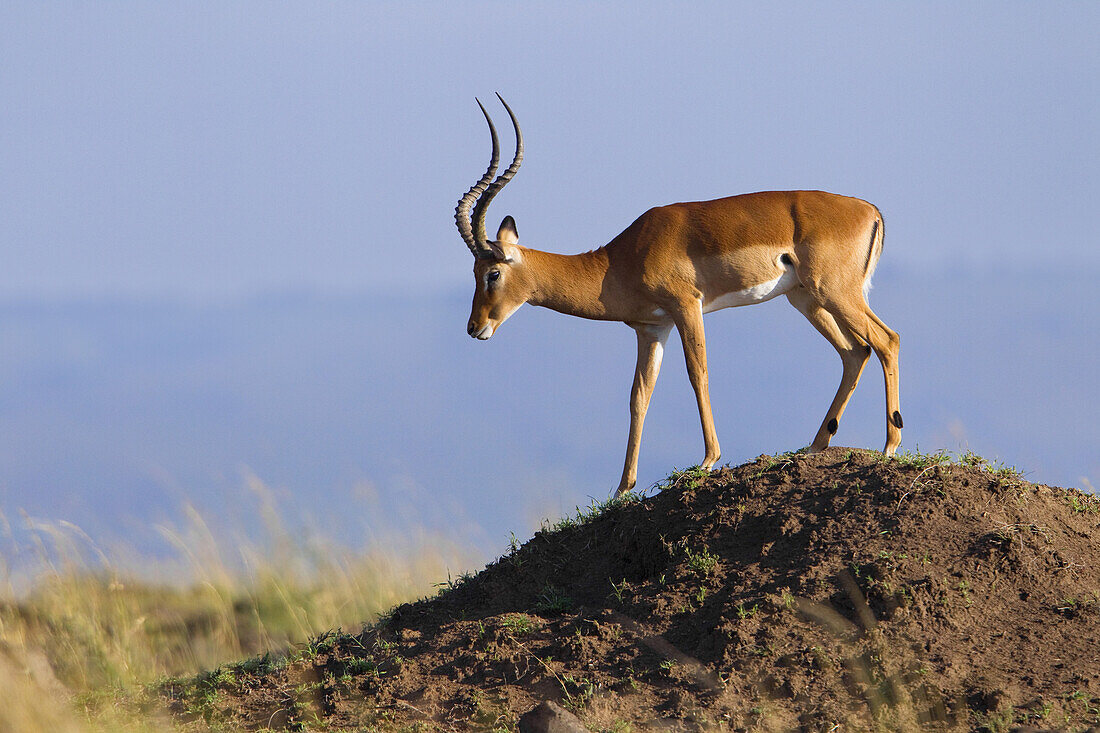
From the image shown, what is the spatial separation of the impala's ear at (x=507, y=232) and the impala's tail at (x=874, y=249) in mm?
3222

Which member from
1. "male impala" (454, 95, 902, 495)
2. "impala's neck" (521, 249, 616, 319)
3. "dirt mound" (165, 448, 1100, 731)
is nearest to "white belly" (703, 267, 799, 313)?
"male impala" (454, 95, 902, 495)

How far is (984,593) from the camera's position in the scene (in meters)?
7.08

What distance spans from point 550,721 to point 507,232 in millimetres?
5326

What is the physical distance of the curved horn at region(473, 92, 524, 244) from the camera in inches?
387

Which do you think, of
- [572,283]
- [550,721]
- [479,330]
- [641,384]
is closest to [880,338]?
[641,384]

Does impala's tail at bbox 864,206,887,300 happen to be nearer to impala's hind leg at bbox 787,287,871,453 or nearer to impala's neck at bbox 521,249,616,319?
impala's hind leg at bbox 787,287,871,453

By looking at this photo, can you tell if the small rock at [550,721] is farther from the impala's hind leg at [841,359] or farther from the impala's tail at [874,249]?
the impala's tail at [874,249]

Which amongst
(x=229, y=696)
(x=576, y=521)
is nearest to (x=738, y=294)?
(x=576, y=521)

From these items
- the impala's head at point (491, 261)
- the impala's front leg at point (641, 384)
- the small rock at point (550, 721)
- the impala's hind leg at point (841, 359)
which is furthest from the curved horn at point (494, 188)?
the small rock at point (550, 721)

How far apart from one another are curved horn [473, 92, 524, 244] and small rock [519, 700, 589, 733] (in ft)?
16.1

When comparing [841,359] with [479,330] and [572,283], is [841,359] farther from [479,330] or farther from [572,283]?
[479,330]

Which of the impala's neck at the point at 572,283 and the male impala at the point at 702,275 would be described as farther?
the impala's neck at the point at 572,283

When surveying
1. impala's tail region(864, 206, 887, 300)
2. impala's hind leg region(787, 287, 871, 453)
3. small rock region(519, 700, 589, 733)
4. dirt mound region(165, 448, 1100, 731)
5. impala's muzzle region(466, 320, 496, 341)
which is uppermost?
impala's tail region(864, 206, 887, 300)

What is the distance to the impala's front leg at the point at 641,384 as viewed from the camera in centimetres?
967
